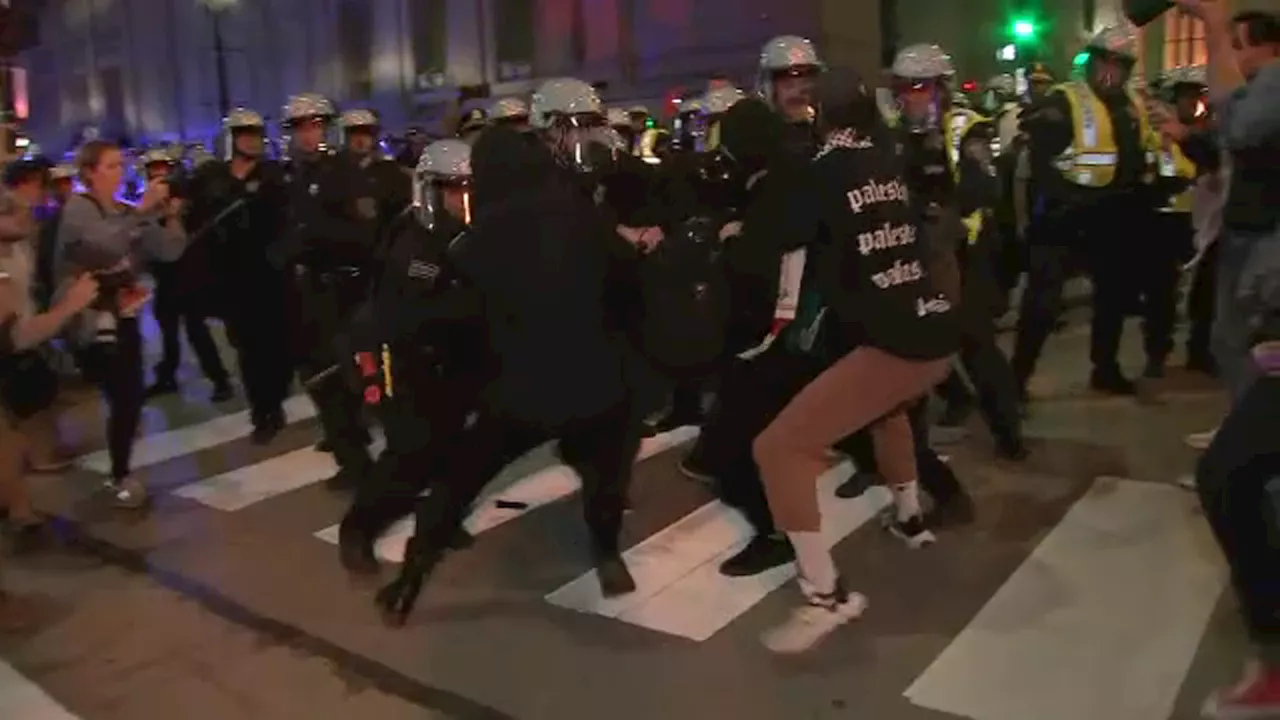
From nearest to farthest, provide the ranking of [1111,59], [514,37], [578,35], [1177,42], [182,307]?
[1111,59]
[182,307]
[1177,42]
[578,35]
[514,37]

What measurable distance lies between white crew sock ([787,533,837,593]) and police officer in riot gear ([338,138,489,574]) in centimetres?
147

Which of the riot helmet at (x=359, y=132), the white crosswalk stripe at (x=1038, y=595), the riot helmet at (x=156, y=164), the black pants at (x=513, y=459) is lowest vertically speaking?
the white crosswalk stripe at (x=1038, y=595)

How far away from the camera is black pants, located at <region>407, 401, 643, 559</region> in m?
4.90

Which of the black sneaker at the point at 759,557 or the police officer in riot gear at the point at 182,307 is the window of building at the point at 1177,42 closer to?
the police officer in riot gear at the point at 182,307

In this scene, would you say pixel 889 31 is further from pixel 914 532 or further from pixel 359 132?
pixel 914 532

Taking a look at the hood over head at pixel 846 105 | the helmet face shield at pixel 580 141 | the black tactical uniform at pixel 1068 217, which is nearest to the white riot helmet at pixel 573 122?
the helmet face shield at pixel 580 141

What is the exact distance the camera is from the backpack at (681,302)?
192 inches

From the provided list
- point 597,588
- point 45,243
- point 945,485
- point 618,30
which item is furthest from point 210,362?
point 618,30

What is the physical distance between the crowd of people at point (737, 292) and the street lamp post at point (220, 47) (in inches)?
771

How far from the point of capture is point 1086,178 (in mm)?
7598

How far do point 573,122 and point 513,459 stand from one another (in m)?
2.11

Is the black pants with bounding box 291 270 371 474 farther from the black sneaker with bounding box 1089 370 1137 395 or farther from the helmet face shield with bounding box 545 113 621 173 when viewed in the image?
the black sneaker with bounding box 1089 370 1137 395

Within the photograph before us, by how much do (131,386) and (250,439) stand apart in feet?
6.04

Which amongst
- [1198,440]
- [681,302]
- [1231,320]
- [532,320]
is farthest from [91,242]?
[1198,440]
